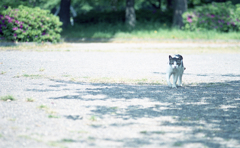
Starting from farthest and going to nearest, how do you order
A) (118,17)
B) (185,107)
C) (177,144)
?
1. (118,17)
2. (185,107)
3. (177,144)

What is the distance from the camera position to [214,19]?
26.0m

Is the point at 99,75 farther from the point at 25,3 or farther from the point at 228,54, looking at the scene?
the point at 25,3

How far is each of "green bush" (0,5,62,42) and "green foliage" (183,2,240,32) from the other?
29.3ft

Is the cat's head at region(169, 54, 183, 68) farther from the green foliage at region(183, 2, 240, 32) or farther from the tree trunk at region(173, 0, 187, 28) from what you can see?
the tree trunk at region(173, 0, 187, 28)

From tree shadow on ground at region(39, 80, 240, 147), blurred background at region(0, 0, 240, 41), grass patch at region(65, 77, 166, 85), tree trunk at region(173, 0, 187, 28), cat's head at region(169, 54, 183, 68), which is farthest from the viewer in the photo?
tree trunk at region(173, 0, 187, 28)

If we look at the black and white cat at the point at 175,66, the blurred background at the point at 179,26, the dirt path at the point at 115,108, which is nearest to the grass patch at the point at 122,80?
the dirt path at the point at 115,108

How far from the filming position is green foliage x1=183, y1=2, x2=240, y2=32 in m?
25.5

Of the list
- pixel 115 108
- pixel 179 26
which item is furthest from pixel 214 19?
pixel 115 108

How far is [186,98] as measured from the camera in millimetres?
8547

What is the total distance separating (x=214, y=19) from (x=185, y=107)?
63.1 ft

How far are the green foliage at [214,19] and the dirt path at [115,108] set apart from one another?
1239cm

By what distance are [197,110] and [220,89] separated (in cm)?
247

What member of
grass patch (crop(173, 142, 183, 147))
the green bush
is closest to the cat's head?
grass patch (crop(173, 142, 183, 147))

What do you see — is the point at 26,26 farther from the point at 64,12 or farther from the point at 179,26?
the point at 64,12
